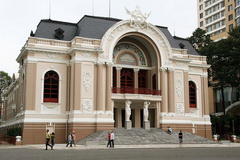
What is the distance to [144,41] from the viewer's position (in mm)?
38562

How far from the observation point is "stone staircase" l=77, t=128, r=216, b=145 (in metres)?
29.9

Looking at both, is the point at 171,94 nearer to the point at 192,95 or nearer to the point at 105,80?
the point at 192,95

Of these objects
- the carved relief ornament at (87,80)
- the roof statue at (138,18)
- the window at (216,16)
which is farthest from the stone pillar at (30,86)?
the window at (216,16)

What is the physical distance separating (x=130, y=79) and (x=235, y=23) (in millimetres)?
38526

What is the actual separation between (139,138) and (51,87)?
10686 millimetres

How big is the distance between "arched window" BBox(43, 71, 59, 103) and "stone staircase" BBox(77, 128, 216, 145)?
19.3ft

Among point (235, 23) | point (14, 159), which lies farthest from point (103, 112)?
point (235, 23)

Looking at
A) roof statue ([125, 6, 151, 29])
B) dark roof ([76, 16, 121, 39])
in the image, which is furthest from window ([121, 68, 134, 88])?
roof statue ([125, 6, 151, 29])

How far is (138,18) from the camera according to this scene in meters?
37.2

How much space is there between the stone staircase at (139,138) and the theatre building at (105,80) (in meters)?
1.34

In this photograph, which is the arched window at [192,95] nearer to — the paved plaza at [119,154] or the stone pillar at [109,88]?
the stone pillar at [109,88]

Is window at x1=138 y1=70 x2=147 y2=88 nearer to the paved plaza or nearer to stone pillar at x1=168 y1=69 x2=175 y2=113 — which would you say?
stone pillar at x1=168 y1=69 x2=175 y2=113

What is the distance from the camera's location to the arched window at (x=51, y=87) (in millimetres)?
34312

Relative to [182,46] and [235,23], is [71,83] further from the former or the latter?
[235,23]
